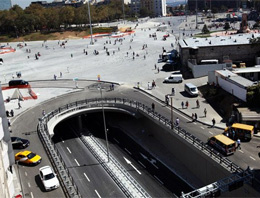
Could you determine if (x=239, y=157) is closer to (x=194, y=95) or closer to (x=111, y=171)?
(x=111, y=171)

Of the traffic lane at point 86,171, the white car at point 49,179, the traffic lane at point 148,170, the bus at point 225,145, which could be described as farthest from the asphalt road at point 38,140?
the traffic lane at point 148,170

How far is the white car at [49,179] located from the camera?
24.5m

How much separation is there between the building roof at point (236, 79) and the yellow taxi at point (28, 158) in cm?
2501

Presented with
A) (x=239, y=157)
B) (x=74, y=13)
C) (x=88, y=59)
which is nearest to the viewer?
(x=239, y=157)

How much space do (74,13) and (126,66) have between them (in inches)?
3401

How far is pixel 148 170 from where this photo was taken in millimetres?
33875

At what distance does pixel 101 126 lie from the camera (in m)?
46.6

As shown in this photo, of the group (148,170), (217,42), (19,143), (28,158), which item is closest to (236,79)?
(217,42)

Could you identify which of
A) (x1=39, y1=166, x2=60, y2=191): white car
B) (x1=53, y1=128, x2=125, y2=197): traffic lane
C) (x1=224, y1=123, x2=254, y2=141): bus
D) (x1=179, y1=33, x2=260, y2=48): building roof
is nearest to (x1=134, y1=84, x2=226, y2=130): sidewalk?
(x1=224, y1=123, x2=254, y2=141): bus

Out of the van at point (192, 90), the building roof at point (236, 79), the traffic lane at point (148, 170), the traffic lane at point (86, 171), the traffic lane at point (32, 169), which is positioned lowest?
the traffic lane at point (148, 170)

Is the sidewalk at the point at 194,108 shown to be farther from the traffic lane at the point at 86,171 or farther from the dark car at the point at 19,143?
the dark car at the point at 19,143

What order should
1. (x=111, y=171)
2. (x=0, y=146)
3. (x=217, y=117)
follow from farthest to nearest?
1. (x=217, y=117)
2. (x=111, y=171)
3. (x=0, y=146)

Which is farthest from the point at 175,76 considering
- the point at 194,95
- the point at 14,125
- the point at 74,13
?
the point at 74,13

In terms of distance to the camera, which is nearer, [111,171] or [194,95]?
[111,171]
